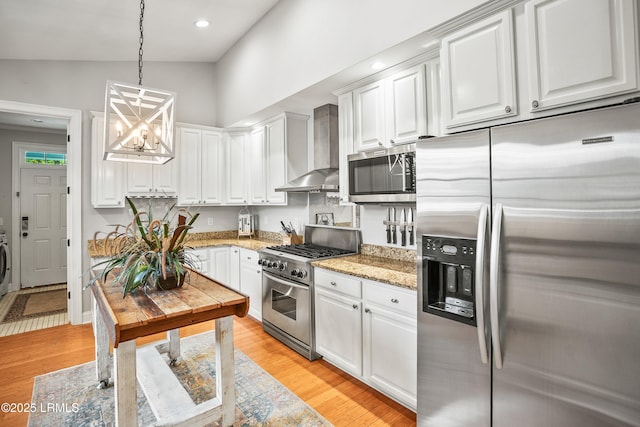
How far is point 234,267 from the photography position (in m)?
4.43

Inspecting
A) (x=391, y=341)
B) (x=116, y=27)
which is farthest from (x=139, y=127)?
(x=391, y=341)

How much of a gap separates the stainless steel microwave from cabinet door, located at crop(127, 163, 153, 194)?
285cm

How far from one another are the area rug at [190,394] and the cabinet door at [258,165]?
214 cm

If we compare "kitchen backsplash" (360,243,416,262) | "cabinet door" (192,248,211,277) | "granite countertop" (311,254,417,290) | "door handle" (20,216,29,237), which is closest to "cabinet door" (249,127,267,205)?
"cabinet door" (192,248,211,277)

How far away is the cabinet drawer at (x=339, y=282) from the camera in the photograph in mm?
2533

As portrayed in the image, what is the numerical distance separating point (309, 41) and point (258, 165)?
73.6 inches

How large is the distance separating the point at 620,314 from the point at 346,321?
1.73 metres

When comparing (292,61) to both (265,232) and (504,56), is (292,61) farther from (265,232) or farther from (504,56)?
(265,232)

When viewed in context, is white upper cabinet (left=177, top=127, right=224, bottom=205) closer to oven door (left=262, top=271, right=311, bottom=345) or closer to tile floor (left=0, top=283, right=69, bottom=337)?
oven door (left=262, top=271, right=311, bottom=345)

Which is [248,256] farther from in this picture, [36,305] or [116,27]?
[36,305]

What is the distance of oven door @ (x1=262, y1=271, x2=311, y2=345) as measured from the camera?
302cm

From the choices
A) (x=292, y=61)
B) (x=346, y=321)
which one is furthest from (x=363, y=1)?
(x=346, y=321)

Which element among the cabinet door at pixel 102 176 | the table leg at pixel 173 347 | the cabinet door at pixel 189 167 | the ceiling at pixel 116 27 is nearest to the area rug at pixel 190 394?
the table leg at pixel 173 347

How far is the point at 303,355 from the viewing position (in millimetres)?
3080
